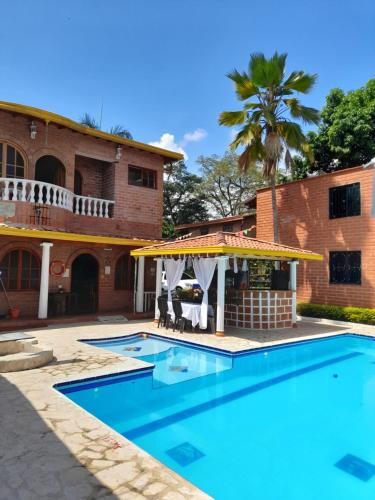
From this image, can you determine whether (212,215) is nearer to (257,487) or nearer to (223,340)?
(223,340)

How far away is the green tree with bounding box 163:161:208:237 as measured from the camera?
3494 cm

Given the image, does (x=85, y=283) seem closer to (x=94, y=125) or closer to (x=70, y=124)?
(x=70, y=124)

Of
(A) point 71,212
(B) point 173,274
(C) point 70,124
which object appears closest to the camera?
(B) point 173,274

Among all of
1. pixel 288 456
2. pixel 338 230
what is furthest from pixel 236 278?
pixel 288 456

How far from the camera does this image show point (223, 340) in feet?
37.2

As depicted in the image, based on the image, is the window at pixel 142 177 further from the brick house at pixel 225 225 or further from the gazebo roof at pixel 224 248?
the brick house at pixel 225 225

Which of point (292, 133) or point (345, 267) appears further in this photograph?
point (292, 133)

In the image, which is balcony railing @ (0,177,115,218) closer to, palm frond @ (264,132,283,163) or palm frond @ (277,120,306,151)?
palm frond @ (264,132,283,163)

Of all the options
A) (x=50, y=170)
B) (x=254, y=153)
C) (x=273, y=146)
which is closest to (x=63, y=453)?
(x=50, y=170)

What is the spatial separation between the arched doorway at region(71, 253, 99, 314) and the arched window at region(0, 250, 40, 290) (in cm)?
227

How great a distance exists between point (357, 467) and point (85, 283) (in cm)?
1418

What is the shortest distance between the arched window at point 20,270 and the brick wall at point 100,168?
1943 mm

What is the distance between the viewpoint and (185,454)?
5.02 m

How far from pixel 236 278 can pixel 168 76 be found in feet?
32.1
